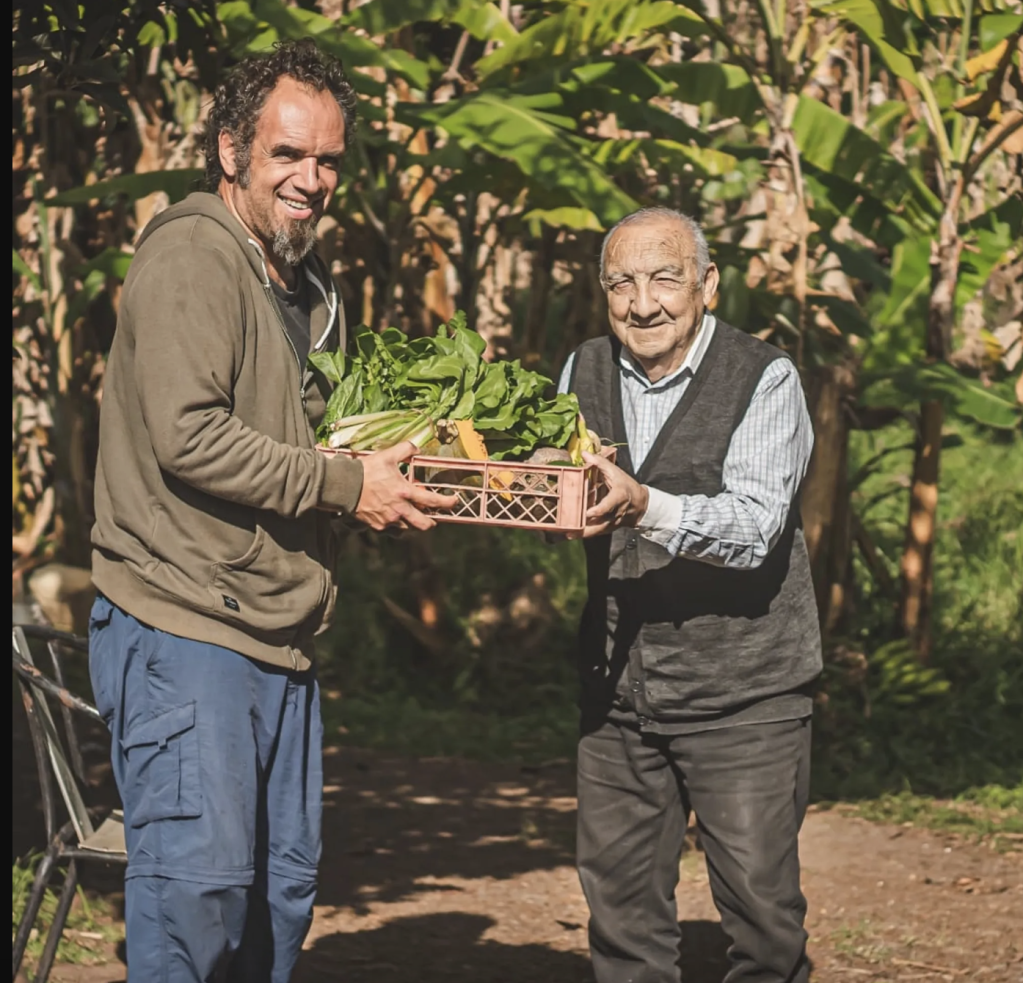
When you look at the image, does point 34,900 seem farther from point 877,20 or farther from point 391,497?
point 877,20

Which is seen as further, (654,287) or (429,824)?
(429,824)

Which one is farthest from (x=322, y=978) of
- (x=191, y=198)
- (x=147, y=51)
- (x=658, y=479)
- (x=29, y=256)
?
(x=29, y=256)

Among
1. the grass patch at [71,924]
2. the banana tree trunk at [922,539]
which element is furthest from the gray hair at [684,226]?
the banana tree trunk at [922,539]

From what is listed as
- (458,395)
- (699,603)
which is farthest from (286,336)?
(699,603)

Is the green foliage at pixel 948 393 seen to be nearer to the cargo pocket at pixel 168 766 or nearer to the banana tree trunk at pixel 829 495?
the banana tree trunk at pixel 829 495

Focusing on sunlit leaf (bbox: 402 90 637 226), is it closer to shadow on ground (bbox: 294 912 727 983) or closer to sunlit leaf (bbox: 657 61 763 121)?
sunlit leaf (bbox: 657 61 763 121)

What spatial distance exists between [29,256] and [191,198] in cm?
609

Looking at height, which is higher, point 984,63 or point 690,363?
point 984,63

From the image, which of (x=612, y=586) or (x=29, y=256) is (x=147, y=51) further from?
(x=612, y=586)

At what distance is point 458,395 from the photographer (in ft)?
11.8

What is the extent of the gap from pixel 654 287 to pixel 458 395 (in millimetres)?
546

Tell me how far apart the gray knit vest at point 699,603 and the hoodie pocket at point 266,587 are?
2.75 ft

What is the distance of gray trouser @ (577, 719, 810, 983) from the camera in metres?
3.85

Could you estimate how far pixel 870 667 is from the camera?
7.88 meters
